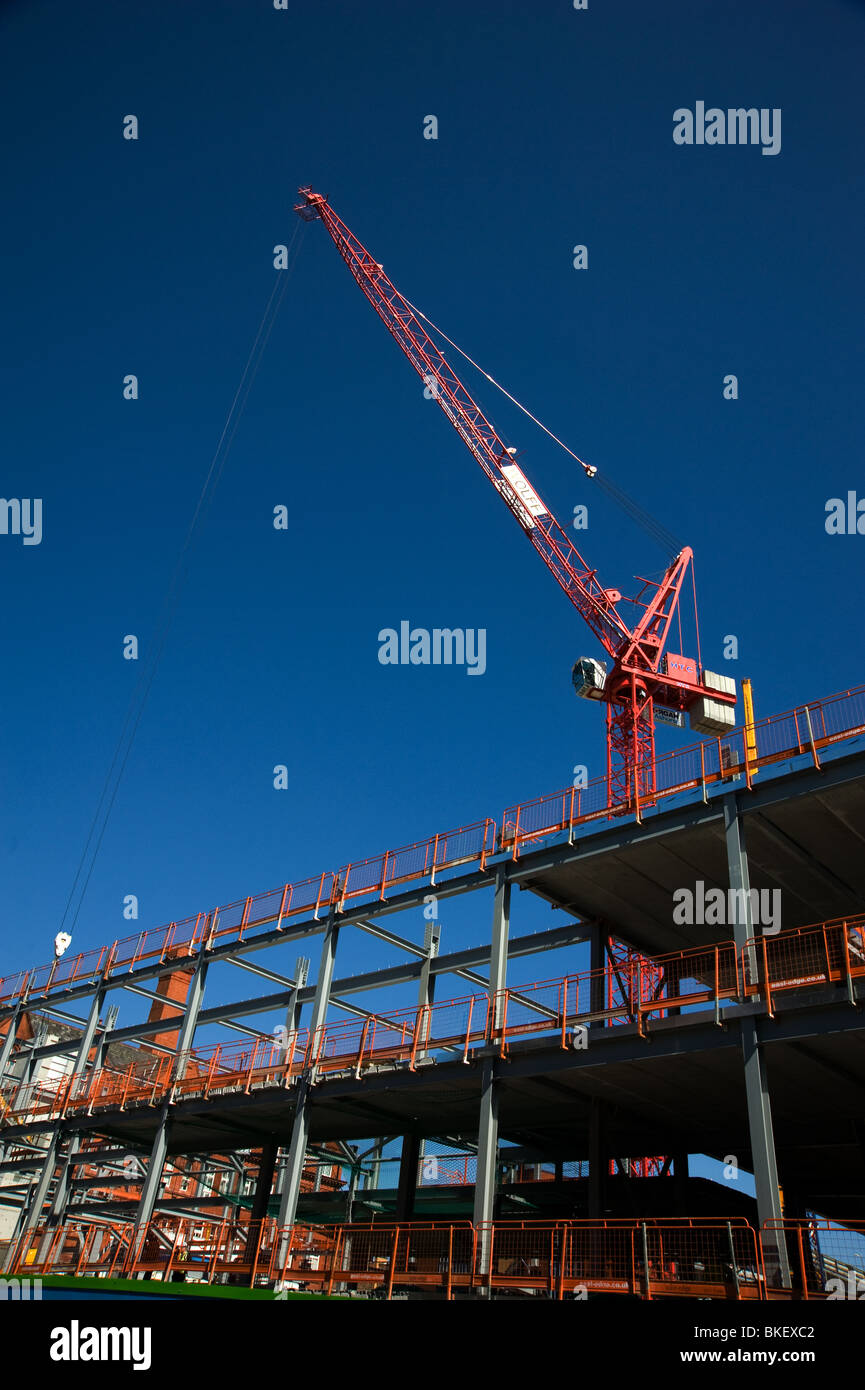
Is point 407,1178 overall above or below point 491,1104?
below

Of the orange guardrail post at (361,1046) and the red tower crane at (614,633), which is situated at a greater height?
the red tower crane at (614,633)

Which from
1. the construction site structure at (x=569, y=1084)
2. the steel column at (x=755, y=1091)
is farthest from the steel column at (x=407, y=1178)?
the steel column at (x=755, y=1091)

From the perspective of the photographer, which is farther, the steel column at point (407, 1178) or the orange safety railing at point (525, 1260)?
the steel column at point (407, 1178)

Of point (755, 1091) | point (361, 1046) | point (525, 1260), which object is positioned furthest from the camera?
point (361, 1046)

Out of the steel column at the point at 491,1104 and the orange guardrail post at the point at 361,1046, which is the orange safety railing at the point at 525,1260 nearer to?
the steel column at the point at 491,1104

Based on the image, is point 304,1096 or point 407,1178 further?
point 407,1178

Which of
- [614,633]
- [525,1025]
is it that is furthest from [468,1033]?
[614,633]

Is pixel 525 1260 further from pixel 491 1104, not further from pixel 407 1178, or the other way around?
pixel 407 1178

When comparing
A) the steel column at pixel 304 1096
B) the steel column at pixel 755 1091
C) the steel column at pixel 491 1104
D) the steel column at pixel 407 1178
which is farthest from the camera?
the steel column at pixel 407 1178

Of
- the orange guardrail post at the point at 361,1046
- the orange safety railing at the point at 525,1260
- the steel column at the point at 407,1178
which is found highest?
the orange guardrail post at the point at 361,1046

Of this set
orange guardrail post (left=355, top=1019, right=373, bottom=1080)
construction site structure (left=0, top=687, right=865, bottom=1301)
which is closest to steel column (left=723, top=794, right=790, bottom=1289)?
construction site structure (left=0, top=687, right=865, bottom=1301)

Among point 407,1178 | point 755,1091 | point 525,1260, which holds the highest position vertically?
point 755,1091

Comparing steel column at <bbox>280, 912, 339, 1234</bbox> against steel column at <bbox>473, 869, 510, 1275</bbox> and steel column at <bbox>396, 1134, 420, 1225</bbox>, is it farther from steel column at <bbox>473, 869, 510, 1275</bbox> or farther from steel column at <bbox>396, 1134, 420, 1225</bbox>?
steel column at <bbox>473, 869, 510, 1275</bbox>

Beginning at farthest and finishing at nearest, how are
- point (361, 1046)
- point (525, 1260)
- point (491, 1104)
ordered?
point (361, 1046) → point (491, 1104) → point (525, 1260)
